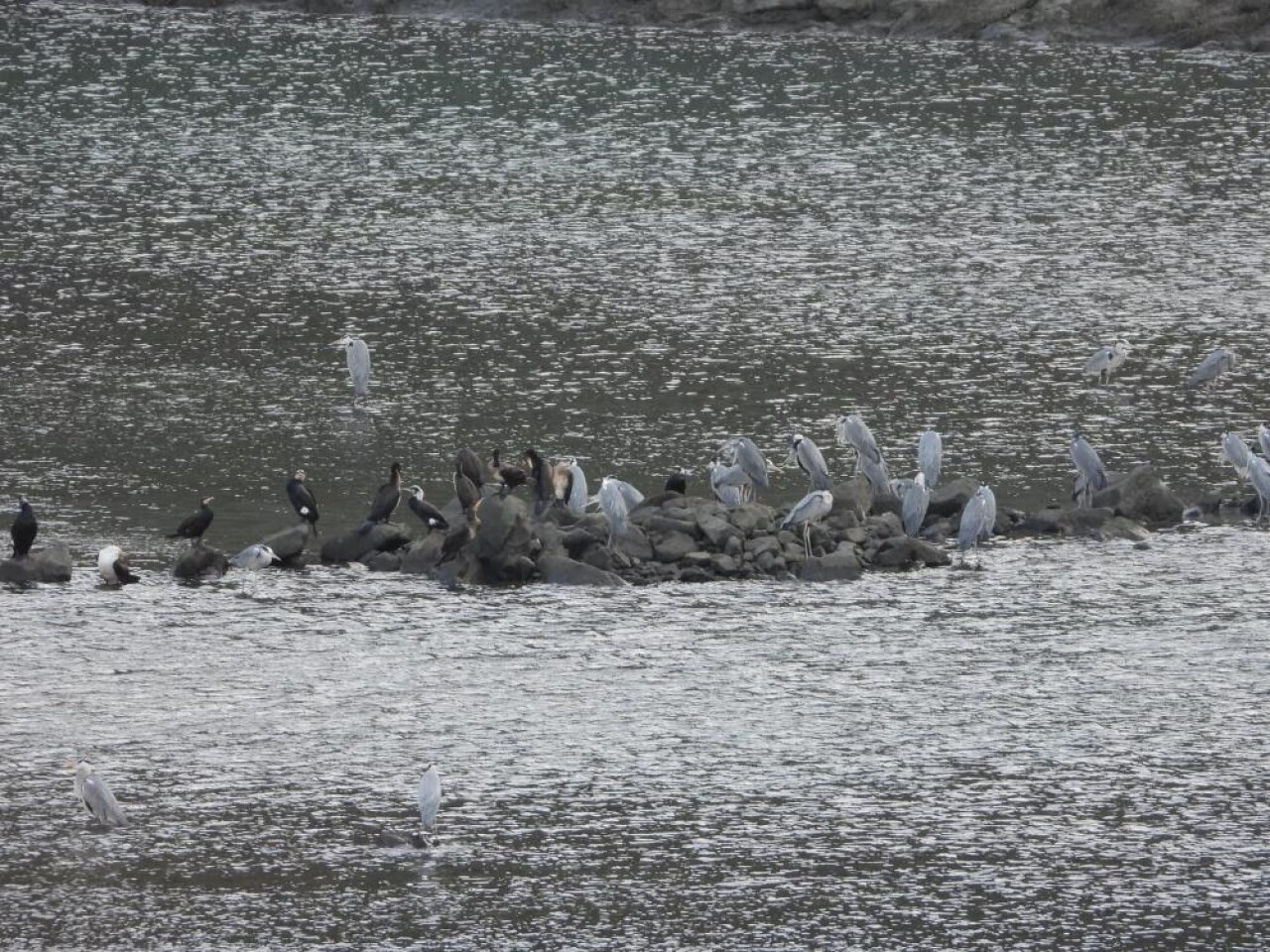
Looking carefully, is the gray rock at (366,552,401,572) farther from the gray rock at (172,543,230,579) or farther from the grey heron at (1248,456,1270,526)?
the grey heron at (1248,456,1270,526)

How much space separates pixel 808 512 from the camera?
30.7 metres

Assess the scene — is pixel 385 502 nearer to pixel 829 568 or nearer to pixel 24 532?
pixel 24 532

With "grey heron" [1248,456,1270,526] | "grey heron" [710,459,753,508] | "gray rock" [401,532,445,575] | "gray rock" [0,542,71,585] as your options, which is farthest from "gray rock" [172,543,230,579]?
"grey heron" [1248,456,1270,526]

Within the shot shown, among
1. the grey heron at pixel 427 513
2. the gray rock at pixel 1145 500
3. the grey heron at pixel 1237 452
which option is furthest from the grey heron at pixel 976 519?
the grey heron at pixel 427 513

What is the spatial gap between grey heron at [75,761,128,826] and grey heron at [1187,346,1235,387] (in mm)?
22736

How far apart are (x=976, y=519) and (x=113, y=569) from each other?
11.5 meters

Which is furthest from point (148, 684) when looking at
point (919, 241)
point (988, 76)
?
point (988, 76)

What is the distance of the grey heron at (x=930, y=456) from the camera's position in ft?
108

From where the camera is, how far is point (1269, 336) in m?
43.1

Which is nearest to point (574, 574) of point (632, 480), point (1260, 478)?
point (632, 480)

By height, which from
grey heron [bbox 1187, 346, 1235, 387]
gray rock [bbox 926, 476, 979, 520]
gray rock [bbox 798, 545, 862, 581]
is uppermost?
grey heron [bbox 1187, 346, 1235, 387]

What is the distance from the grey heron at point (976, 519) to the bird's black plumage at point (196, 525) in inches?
403

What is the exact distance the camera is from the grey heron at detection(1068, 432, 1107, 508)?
32.8 metres

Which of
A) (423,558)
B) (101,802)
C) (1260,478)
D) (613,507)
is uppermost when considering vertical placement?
(613,507)
